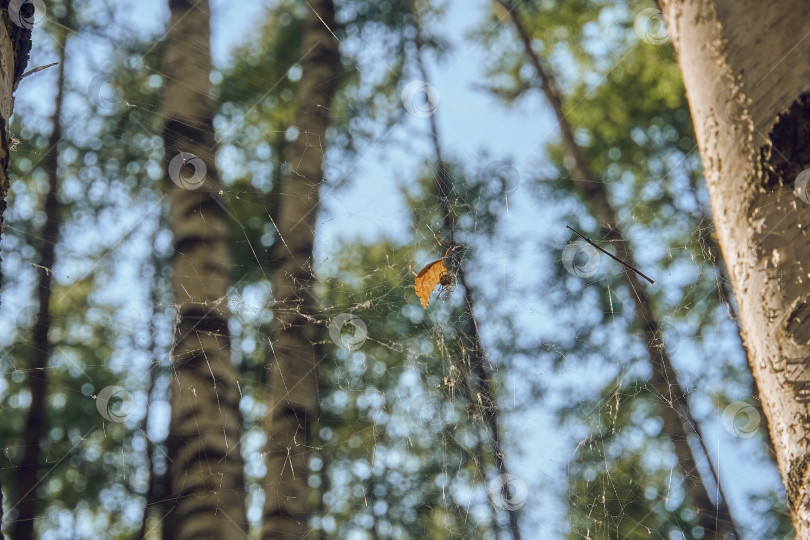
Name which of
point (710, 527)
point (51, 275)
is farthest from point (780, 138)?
point (51, 275)

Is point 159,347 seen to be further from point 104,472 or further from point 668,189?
point 668,189

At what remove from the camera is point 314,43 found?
424 centimetres

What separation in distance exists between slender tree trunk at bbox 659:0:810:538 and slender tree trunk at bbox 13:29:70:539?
4034mm

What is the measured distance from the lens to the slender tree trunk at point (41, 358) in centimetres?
417

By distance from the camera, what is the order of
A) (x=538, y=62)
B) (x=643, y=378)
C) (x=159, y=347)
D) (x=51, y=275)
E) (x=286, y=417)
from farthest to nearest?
1. (x=538, y=62)
2. (x=51, y=275)
3. (x=643, y=378)
4. (x=159, y=347)
5. (x=286, y=417)

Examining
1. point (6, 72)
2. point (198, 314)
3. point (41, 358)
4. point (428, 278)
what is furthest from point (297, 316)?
point (6, 72)

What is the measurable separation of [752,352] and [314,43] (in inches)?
154

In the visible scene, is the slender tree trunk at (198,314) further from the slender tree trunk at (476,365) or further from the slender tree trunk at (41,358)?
the slender tree trunk at (476,365)

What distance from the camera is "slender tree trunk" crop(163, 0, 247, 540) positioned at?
2572mm

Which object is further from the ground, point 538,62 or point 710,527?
point 538,62

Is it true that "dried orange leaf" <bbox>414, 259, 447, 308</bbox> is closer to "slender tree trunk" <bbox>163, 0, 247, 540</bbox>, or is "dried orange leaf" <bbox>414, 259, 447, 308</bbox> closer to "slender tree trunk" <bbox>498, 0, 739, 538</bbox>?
"slender tree trunk" <bbox>163, 0, 247, 540</bbox>

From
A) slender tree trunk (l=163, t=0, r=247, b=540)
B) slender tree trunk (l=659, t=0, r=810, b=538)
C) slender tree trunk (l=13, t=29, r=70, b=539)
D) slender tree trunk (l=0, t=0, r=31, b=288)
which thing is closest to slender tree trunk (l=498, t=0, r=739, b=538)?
slender tree trunk (l=163, t=0, r=247, b=540)

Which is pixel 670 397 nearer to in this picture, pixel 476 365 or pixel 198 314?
pixel 476 365

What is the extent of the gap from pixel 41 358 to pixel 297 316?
80.4 inches
